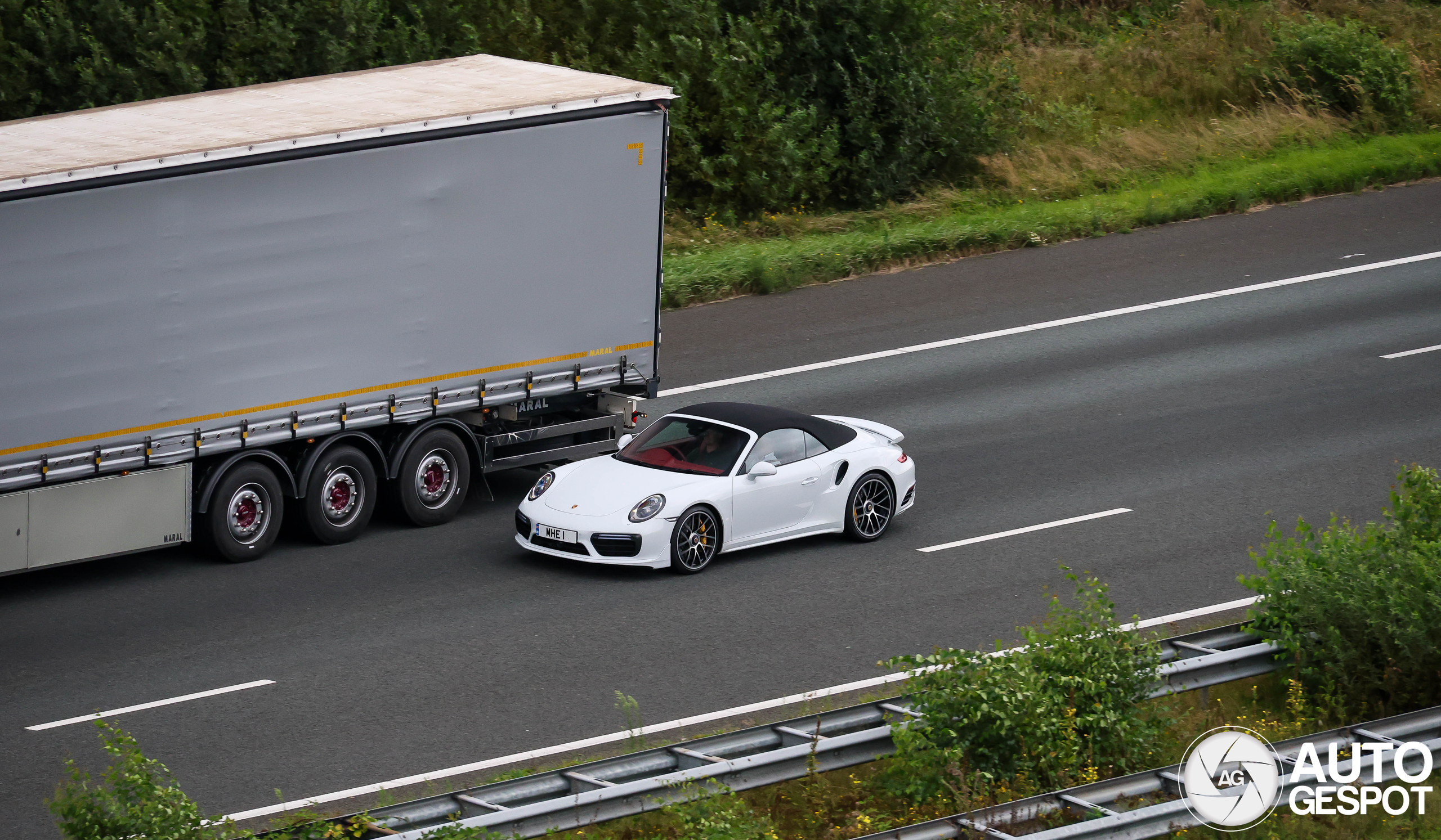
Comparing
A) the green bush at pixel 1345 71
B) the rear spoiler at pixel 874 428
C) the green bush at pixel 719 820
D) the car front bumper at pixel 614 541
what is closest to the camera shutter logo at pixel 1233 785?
the green bush at pixel 719 820

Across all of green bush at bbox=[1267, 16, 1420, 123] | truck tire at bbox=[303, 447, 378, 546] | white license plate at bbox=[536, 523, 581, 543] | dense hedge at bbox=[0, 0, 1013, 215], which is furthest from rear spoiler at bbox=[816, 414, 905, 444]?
green bush at bbox=[1267, 16, 1420, 123]

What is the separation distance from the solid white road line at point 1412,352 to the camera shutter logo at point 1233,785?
12.8 m

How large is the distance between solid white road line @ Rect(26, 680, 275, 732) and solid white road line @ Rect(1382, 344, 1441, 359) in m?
14.4

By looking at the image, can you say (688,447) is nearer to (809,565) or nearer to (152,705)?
(809,565)

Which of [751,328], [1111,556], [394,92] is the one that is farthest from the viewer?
[751,328]

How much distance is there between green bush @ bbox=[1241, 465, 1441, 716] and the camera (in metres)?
11.0

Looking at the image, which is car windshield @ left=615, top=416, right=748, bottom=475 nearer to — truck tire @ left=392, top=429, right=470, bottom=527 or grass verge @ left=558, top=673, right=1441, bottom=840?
truck tire @ left=392, top=429, right=470, bottom=527

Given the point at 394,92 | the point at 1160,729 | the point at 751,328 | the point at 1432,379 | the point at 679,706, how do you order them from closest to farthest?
the point at 1160,729 → the point at 679,706 → the point at 394,92 → the point at 1432,379 → the point at 751,328

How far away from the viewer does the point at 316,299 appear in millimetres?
15508

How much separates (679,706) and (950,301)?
12365 mm

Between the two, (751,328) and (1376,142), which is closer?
(751,328)

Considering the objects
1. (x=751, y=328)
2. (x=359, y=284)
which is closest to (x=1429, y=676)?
(x=359, y=284)

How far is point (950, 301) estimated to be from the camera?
78.1 ft

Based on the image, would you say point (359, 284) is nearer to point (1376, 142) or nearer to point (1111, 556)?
point (1111, 556)
